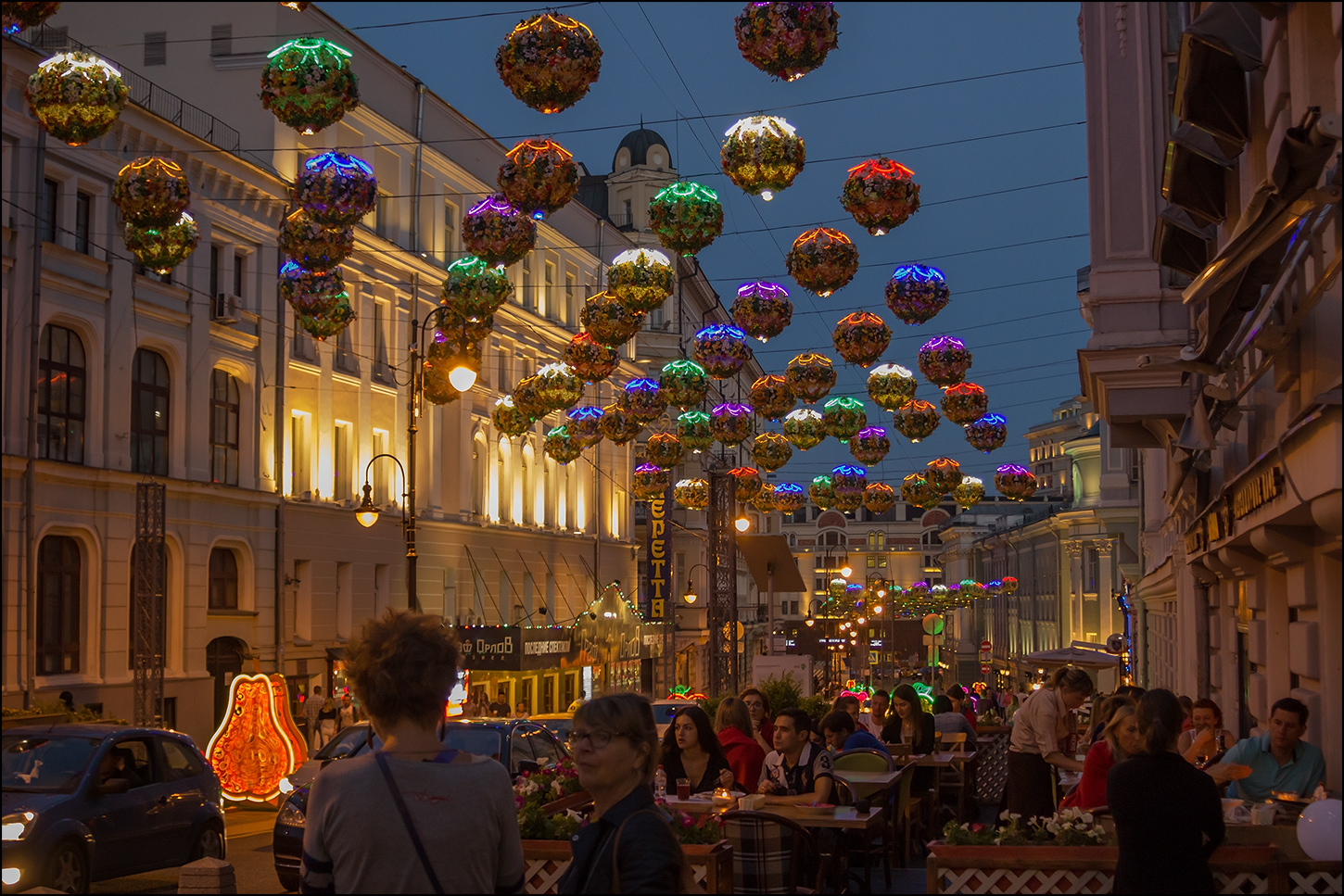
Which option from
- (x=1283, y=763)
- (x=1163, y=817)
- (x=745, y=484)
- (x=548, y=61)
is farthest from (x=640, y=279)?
(x=745, y=484)

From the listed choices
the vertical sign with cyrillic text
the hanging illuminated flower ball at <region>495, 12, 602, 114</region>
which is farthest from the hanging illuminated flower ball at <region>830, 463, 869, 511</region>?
the vertical sign with cyrillic text

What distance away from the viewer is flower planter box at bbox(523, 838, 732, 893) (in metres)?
8.59

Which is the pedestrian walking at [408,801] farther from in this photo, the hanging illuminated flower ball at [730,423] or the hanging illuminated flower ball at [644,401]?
the hanging illuminated flower ball at [730,423]

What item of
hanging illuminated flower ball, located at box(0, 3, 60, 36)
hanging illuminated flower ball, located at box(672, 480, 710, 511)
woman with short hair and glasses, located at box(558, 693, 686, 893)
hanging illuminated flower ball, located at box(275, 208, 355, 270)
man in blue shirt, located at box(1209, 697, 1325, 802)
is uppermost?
hanging illuminated flower ball, located at box(275, 208, 355, 270)

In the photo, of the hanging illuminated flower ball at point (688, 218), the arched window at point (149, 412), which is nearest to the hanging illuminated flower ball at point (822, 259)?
the hanging illuminated flower ball at point (688, 218)

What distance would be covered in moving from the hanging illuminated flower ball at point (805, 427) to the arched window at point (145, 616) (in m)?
10.8

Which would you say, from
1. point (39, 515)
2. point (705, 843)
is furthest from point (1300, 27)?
point (39, 515)

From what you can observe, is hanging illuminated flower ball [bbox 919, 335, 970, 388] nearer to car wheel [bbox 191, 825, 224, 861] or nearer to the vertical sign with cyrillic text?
car wheel [bbox 191, 825, 224, 861]

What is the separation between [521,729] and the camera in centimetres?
1570

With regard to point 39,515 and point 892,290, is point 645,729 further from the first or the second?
point 39,515

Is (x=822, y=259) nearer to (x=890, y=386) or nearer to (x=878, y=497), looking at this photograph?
(x=890, y=386)

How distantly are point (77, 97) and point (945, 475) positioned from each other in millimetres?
16712

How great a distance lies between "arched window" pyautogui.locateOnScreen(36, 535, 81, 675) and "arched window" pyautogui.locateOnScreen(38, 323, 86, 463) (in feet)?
5.53

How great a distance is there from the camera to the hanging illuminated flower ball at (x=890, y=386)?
22125mm
